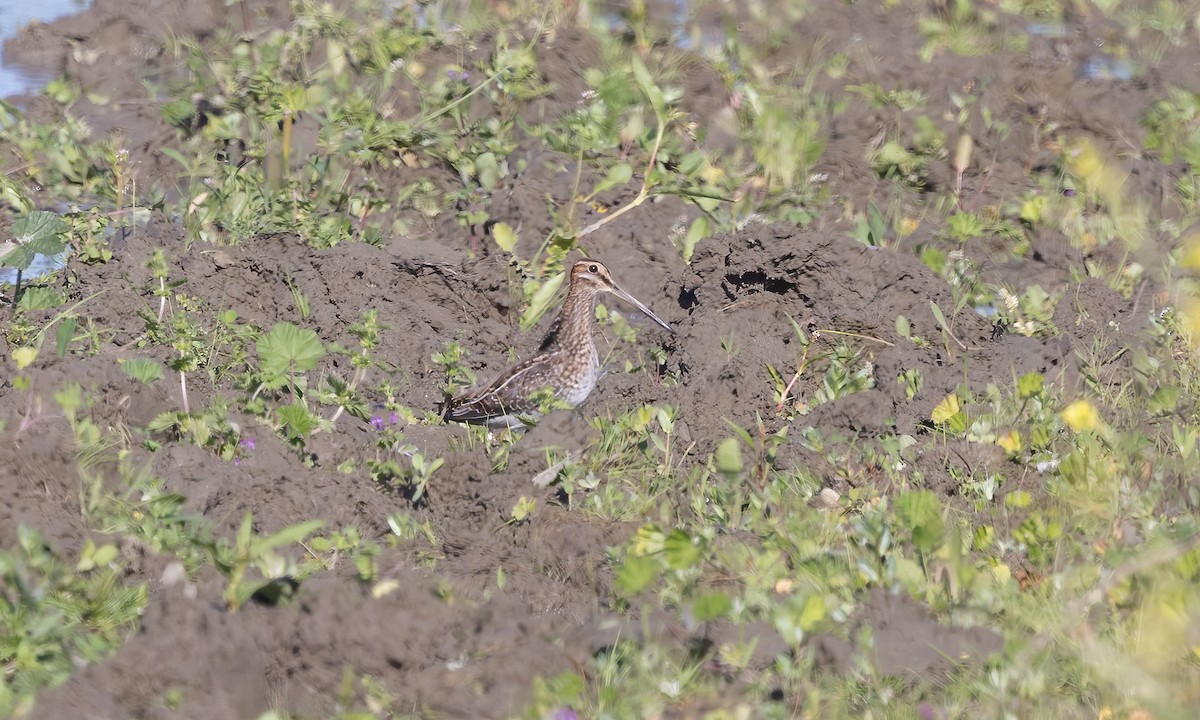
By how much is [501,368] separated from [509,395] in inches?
21.1

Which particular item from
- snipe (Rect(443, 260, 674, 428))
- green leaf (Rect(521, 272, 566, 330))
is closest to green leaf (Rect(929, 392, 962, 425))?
snipe (Rect(443, 260, 674, 428))

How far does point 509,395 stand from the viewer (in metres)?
6.69

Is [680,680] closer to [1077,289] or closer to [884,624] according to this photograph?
[884,624]

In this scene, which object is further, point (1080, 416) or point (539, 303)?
point (539, 303)

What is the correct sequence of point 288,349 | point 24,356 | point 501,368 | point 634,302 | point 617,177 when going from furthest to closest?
1. point 617,177
2. point 634,302
3. point 501,368
4. point 24,356
5. point 288,349

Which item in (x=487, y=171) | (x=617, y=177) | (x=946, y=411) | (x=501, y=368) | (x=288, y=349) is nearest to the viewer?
(x=946, y=411)

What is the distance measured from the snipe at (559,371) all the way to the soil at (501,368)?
160mm

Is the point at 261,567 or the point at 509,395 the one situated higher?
the point at 261,567

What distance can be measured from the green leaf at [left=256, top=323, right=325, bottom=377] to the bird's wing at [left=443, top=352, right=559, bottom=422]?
0.80 m

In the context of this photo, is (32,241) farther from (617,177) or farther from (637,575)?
(637,575)

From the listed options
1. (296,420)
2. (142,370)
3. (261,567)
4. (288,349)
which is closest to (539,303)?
(288,349)

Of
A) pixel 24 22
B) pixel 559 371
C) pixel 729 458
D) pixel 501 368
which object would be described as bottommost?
pixel 24 22

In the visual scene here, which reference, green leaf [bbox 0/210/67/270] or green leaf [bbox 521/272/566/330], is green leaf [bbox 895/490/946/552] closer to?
green leaf [bbox 521/272/566/330]

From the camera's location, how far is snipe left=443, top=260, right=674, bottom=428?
6.55 metres
